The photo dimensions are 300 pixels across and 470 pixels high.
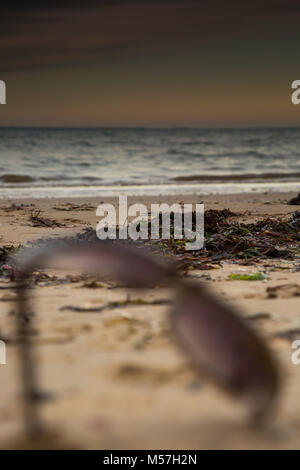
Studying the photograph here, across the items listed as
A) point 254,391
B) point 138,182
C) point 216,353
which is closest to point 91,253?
point 216,353

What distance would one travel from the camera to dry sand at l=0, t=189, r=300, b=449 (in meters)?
1.51

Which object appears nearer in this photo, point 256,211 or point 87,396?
point 87,396

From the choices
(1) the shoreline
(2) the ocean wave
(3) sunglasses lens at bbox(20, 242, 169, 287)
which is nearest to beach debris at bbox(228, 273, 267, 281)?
(3) sunglasses lens at bbox(20, 242, 169, 287)

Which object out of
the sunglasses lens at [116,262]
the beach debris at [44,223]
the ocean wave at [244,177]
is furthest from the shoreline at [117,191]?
the sunglasses lens at [116,262]

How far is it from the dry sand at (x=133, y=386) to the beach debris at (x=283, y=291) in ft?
0.20

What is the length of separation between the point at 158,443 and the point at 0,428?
539mm

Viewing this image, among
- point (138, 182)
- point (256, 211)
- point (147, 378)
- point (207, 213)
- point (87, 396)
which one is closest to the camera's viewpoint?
point (87, 396)

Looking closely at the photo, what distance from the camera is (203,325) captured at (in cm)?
133

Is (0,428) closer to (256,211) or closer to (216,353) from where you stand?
(216,353)

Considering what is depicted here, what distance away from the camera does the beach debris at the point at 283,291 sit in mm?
3235

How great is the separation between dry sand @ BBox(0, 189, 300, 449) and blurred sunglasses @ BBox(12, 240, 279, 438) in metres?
0.09

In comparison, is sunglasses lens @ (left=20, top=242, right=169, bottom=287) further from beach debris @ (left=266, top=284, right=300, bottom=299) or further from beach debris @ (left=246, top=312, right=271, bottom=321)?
beach debris @ (left=266, top=284, right=300, bottom=299)

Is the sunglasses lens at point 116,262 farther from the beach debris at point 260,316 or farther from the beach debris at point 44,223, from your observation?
the beach debris at point 44,223

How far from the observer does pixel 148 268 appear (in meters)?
1.30
